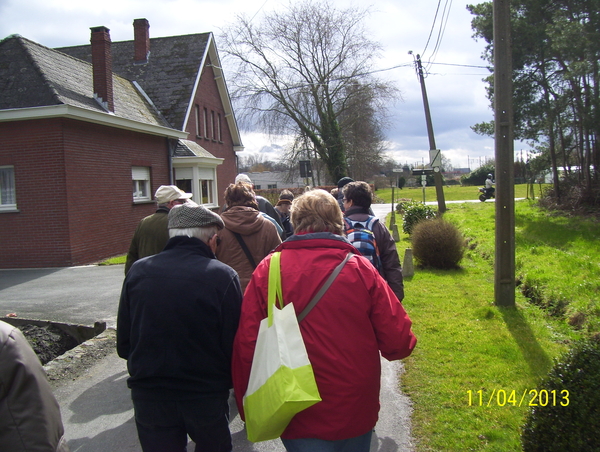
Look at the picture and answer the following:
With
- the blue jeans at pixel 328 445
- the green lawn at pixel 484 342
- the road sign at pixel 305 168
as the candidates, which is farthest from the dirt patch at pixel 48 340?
the road sign at pixel 305 168

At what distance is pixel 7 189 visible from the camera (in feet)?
45.6

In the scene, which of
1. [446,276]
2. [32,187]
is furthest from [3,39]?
[446,276]

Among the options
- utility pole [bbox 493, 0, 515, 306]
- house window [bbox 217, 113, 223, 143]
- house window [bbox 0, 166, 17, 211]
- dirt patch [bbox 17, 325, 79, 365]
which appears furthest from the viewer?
house window [bbox 217, 113, 223, 143]

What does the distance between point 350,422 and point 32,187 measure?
532 inches

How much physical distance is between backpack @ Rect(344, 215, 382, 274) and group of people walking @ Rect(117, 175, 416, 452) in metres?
1.64

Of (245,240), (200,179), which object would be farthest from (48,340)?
(200,179)

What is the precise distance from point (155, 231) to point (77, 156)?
10.6m

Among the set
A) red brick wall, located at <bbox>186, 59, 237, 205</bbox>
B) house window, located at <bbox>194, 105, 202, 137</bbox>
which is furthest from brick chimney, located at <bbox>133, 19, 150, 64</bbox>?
house window, located at <bbox>194, 105, 202, 137</bbox>

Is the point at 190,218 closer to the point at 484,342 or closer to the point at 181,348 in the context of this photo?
the point at 181,348

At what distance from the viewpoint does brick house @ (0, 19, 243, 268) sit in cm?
1344

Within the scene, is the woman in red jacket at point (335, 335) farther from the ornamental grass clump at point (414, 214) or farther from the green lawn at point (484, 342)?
the ornamental grass clump at point (414, 214)

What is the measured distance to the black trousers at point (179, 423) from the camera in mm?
2453

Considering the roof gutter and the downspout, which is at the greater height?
the roof gutter

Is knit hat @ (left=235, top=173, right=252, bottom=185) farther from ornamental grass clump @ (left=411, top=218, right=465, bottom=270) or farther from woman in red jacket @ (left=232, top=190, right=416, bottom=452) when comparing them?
ornamental grass clump @ (left=411, top=218, right=465, bottom=270)
